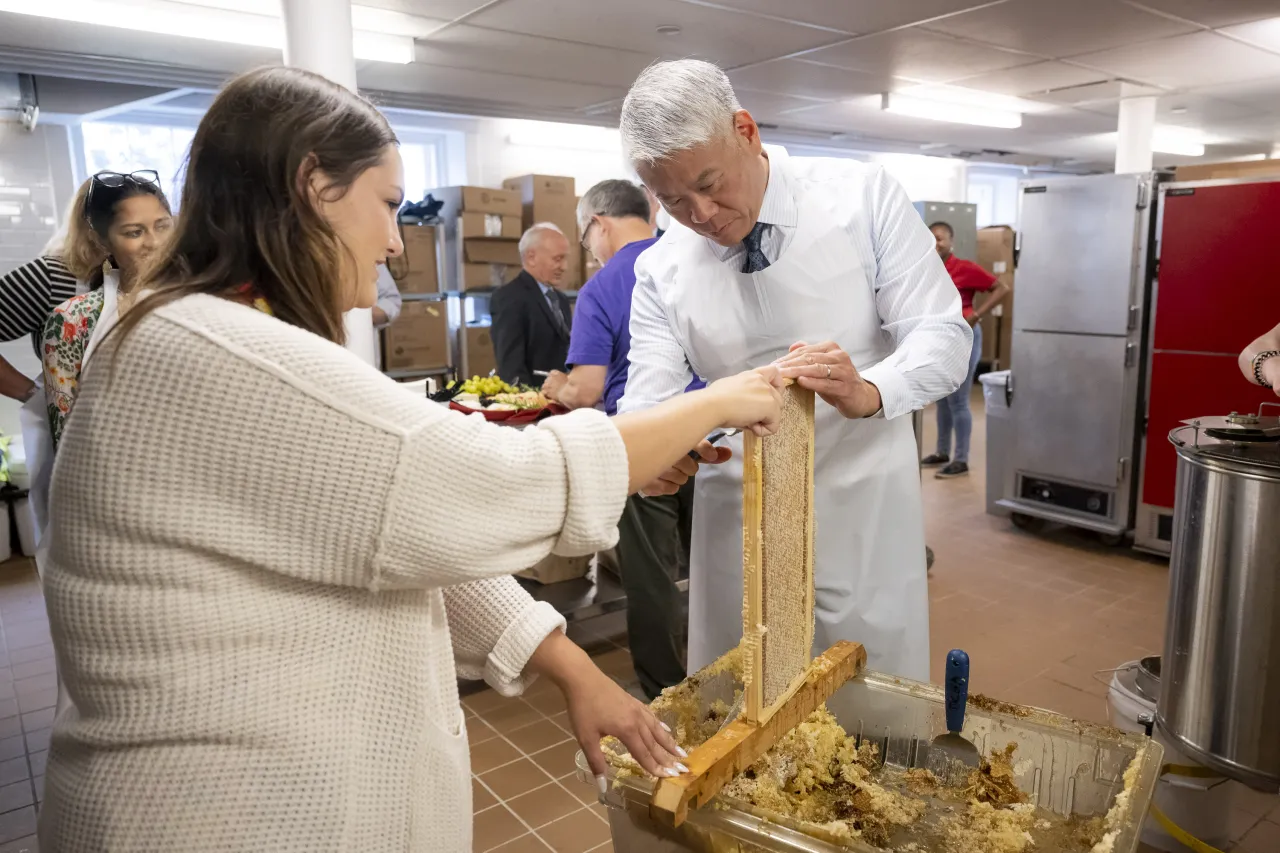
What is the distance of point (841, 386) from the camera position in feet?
4.51

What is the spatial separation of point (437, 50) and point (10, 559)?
11.7ft

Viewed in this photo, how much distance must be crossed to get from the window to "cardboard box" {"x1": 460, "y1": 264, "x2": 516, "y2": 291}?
1.98 meters

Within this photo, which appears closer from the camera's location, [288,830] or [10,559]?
[288,830]

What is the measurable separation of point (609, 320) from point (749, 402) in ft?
6.74

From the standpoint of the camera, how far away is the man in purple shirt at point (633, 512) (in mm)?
3066

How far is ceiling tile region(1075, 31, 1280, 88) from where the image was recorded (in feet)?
16.8

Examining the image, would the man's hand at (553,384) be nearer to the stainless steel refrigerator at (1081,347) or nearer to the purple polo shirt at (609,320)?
the purple polo shirt at (609,320)


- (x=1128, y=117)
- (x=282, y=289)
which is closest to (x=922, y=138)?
(x=1128, y=117)

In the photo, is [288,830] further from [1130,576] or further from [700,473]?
[1130,576]

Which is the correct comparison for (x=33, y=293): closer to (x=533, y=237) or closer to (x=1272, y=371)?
(x=533, y=237)

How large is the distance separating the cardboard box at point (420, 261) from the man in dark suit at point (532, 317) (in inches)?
79.9

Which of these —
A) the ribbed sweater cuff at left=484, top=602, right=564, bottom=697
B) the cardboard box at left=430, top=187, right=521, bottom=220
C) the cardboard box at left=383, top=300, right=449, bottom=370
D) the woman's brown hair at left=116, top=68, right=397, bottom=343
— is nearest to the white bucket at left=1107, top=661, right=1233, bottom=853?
the ribbed sweater cuff at left=484, top=602, right=564, bottom=697

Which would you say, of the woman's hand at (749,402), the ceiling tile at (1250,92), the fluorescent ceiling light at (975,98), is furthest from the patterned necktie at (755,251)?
the ceiling tile at (1250,92)

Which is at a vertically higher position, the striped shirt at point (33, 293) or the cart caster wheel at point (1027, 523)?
the striped shirt at point (33, 293)
